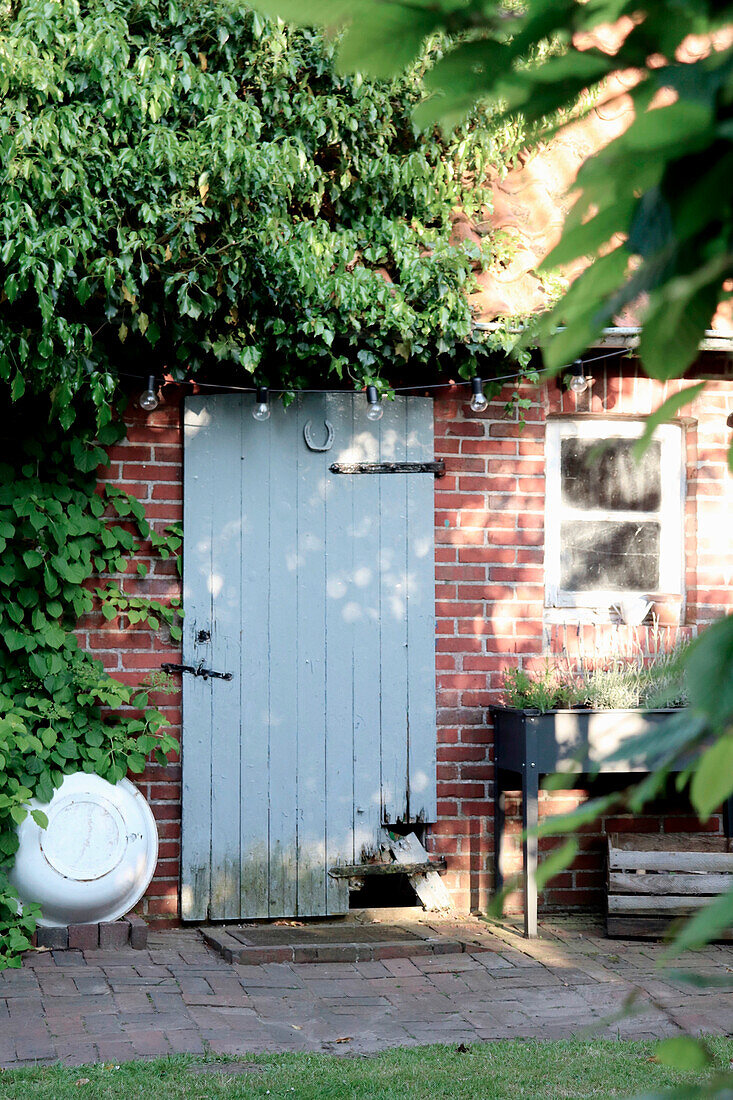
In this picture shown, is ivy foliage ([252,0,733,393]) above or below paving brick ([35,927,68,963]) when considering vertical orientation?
above

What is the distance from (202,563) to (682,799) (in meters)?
2.58

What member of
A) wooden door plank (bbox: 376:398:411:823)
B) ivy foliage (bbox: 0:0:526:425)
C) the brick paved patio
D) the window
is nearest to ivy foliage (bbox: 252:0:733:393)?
the brick paved patio

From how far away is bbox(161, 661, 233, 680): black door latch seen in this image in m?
4.99

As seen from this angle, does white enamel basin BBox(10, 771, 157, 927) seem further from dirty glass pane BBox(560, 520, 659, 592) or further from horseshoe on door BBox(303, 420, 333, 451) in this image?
dirty glass pane BBox(560, 520, 659, 592)

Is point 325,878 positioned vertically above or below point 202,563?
below

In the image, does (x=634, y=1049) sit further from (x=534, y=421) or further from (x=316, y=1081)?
(x=534, y=421)

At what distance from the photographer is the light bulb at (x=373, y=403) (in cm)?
496

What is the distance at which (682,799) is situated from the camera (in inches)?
215

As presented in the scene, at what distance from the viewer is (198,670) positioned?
5012 millimetres

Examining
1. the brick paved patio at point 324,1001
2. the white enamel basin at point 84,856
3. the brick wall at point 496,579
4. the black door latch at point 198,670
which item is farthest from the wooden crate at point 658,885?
the white enamel basin at point 84,856

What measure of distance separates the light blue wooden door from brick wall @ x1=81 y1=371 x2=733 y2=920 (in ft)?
0.40

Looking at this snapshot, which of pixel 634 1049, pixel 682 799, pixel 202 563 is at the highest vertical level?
pixel 202 563

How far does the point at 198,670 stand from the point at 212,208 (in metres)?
1.98

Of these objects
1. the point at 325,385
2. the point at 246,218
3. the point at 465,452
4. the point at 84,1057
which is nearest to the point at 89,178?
the point at 246,218
